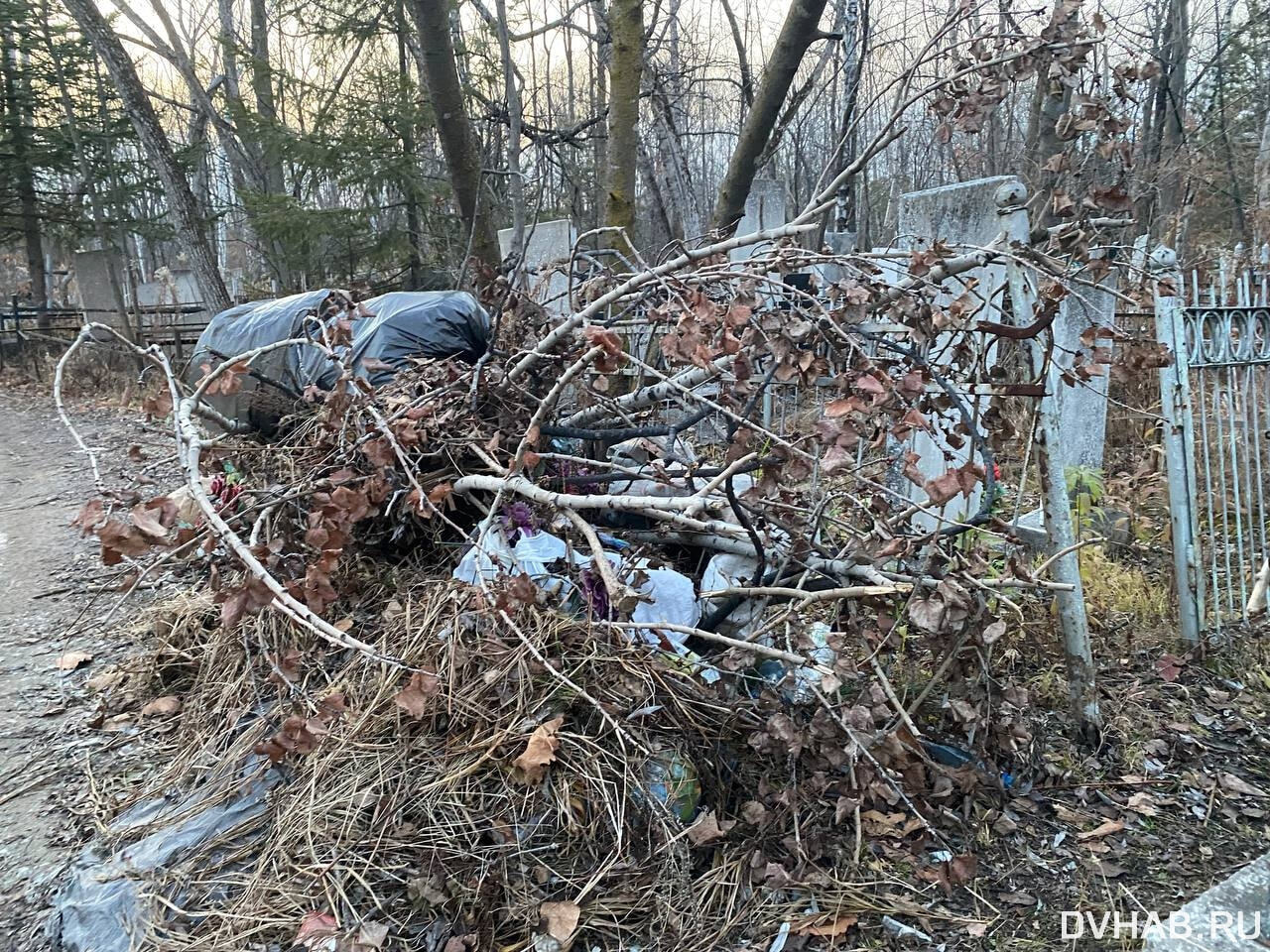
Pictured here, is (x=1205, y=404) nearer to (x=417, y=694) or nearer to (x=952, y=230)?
(x=952, y=230)

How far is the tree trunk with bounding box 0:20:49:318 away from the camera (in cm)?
1462

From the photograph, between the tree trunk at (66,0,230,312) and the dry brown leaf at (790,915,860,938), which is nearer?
the dry brown leaf at (790,915,860,938)

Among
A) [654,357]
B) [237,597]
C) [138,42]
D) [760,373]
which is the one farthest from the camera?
[138,42]

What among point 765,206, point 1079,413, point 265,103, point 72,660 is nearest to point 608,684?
point 72,660

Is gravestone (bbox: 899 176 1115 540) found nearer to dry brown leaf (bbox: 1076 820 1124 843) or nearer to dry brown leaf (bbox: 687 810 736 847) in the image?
dry brown leaf (bbox: 1076 820 1124 843)

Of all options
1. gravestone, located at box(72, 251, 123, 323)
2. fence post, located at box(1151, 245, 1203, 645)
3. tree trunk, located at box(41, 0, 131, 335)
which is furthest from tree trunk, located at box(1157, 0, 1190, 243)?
gravestone, located at box(72, 251, 123, 323)

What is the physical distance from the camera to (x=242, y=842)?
242cm

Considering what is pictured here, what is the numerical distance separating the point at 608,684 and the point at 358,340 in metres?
2.45

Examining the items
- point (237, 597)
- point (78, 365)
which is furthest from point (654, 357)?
point (78, 365)

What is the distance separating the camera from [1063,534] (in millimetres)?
2900

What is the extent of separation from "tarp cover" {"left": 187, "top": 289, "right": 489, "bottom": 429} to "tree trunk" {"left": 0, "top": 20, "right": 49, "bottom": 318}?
1301cm

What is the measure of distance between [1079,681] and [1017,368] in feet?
3.71

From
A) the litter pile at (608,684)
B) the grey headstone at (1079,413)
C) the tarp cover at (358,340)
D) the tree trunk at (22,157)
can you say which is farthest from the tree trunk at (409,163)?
the tree trunk at (22,157)

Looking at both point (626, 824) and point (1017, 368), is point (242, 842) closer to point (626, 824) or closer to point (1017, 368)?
point (626, 824)
